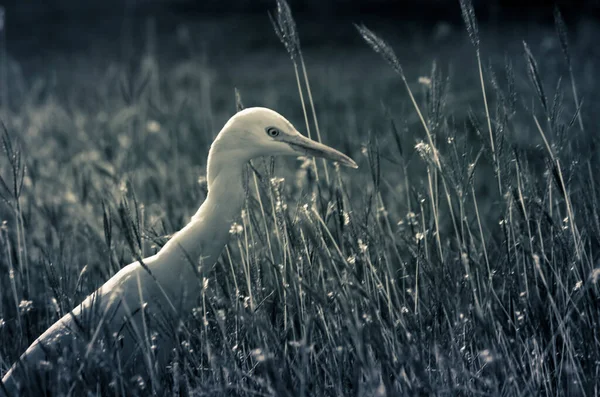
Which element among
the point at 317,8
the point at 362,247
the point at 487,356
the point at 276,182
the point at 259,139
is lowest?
the point at 487,356

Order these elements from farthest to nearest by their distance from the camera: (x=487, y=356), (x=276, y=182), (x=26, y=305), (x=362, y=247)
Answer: (x=26, y=305) < (x=276, y=182) < (x=362, y=247) < (x=487, y=356)

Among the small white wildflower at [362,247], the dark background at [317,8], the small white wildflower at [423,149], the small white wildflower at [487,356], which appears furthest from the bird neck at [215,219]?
the dark background at [317,8]

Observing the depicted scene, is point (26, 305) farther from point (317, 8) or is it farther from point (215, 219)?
point (317, 8)

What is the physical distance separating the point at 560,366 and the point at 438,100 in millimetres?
892

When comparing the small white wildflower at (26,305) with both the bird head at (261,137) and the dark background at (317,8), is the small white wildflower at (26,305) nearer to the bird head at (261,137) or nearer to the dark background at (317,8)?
the bird head at (261,137)

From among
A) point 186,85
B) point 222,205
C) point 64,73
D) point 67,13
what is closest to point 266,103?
point 186,85

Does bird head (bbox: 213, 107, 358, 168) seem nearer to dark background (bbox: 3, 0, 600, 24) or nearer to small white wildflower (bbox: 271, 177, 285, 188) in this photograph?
small white wildflower (bbox: 271, 177, 285, 188)

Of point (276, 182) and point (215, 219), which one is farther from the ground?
point (276, 182)

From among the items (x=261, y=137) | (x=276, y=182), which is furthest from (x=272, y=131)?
(x=276, y=182)

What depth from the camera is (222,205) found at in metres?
2.59

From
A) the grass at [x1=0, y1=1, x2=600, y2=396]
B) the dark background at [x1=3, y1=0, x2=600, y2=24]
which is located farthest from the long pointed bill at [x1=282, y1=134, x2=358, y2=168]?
the dark background at [x1=3, y1=0, x2=600, y2=24]

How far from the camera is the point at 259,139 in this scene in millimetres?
2520

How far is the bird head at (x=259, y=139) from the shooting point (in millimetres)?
2514

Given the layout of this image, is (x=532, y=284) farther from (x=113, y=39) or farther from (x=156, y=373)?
(x=113, y=39)
